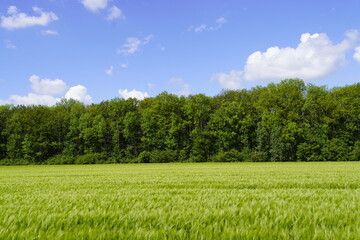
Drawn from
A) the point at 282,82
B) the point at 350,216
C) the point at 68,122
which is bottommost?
the point at 350,216

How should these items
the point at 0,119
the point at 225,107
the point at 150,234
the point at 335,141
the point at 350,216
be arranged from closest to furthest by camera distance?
the point at 150,234, the point at 350,216, the point at 335,141, the point at 225,107, the point at 0,119

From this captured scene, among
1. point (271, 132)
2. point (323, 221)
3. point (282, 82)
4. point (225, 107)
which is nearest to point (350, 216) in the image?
point (323, 221)

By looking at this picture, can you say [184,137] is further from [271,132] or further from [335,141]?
[335,141]

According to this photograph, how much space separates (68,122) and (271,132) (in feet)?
182

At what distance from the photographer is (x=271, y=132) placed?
2281 inches

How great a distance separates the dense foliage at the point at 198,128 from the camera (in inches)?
2238

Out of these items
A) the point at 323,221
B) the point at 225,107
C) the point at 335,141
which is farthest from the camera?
the point at 225,107

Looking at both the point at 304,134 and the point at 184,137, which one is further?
the point at 184,137

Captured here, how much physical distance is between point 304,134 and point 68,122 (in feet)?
206

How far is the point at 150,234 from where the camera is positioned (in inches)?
121

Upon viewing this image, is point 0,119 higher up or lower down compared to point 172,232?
higher up

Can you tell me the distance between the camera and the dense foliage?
186 feet

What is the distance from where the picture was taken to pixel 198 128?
64188 millimetres

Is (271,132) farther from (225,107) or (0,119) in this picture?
(0,119)
